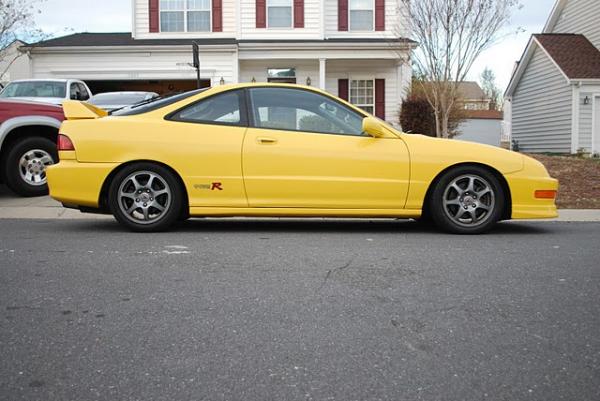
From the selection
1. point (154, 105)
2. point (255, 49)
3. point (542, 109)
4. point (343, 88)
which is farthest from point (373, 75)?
point (154, 105)

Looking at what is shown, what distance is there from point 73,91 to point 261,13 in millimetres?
9135

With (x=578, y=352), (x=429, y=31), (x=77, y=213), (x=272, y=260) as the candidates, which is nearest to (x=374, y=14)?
(x=429, y=31)

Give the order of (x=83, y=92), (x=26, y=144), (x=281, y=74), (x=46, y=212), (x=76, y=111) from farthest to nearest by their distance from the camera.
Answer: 1. (x=281, y=74)
2. (x=83, y=92)
3. (x=26, y=144)
4. (x=46, y=212)
5. (x=76, y=111)

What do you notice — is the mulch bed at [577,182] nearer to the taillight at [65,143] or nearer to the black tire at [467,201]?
the black tire at [467,201]

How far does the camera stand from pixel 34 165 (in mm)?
8977

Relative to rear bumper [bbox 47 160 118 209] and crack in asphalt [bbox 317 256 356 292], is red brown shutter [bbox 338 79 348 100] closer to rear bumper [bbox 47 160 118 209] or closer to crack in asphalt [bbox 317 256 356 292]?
rear bumper [bbox 47 160 118 209]

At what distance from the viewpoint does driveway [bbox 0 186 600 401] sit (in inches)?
102

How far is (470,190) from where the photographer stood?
6.24 metres

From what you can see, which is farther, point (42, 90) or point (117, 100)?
point (117, 100)

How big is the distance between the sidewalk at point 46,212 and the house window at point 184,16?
44.4ft

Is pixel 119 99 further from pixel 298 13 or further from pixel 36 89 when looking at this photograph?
pixel 298 13

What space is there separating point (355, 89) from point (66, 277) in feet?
60.0

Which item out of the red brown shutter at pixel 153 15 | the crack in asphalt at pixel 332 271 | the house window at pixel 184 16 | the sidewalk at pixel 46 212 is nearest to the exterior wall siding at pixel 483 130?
the house window at pixel 184 16

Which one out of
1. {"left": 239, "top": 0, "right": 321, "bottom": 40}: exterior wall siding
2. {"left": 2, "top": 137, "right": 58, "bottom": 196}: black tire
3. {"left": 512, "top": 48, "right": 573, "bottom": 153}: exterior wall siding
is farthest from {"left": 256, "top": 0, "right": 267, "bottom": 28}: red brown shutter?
{"left": 2, "top": 137, "right": 58, "bottom": 196}: black tire
